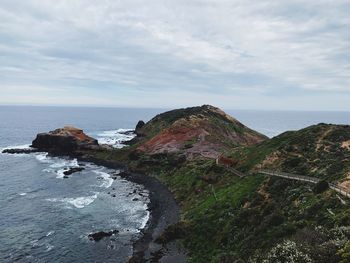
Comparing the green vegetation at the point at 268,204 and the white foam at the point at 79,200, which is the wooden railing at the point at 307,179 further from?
the white foam at the point at 79,200

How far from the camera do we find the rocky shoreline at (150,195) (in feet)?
169

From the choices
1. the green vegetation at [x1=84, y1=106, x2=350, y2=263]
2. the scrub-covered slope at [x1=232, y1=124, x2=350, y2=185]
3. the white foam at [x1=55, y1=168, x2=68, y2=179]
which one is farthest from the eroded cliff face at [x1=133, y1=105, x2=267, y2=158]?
the white foam at [x1=55, y1=168, x2=68, y2=179]

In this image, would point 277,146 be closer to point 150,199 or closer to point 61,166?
point 150,199

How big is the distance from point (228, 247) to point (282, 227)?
28.9 ft

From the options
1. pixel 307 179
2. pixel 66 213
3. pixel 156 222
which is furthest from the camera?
pixel 66 213

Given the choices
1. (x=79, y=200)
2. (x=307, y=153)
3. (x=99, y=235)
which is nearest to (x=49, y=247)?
(x=99, y=235)

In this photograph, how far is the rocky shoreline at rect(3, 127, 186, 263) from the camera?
5150 centimetres

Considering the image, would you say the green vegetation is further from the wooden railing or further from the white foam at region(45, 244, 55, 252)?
the white foam at region(45, 244, 55, 252)

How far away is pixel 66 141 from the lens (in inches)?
5433

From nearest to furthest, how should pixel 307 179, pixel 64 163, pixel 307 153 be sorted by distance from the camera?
pixel 307 179, pixel 307 153, pixel 64 163

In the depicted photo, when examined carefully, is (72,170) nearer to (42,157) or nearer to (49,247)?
(42,157)

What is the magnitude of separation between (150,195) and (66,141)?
216ft

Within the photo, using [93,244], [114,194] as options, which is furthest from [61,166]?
[93,244]

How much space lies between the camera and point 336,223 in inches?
1395
